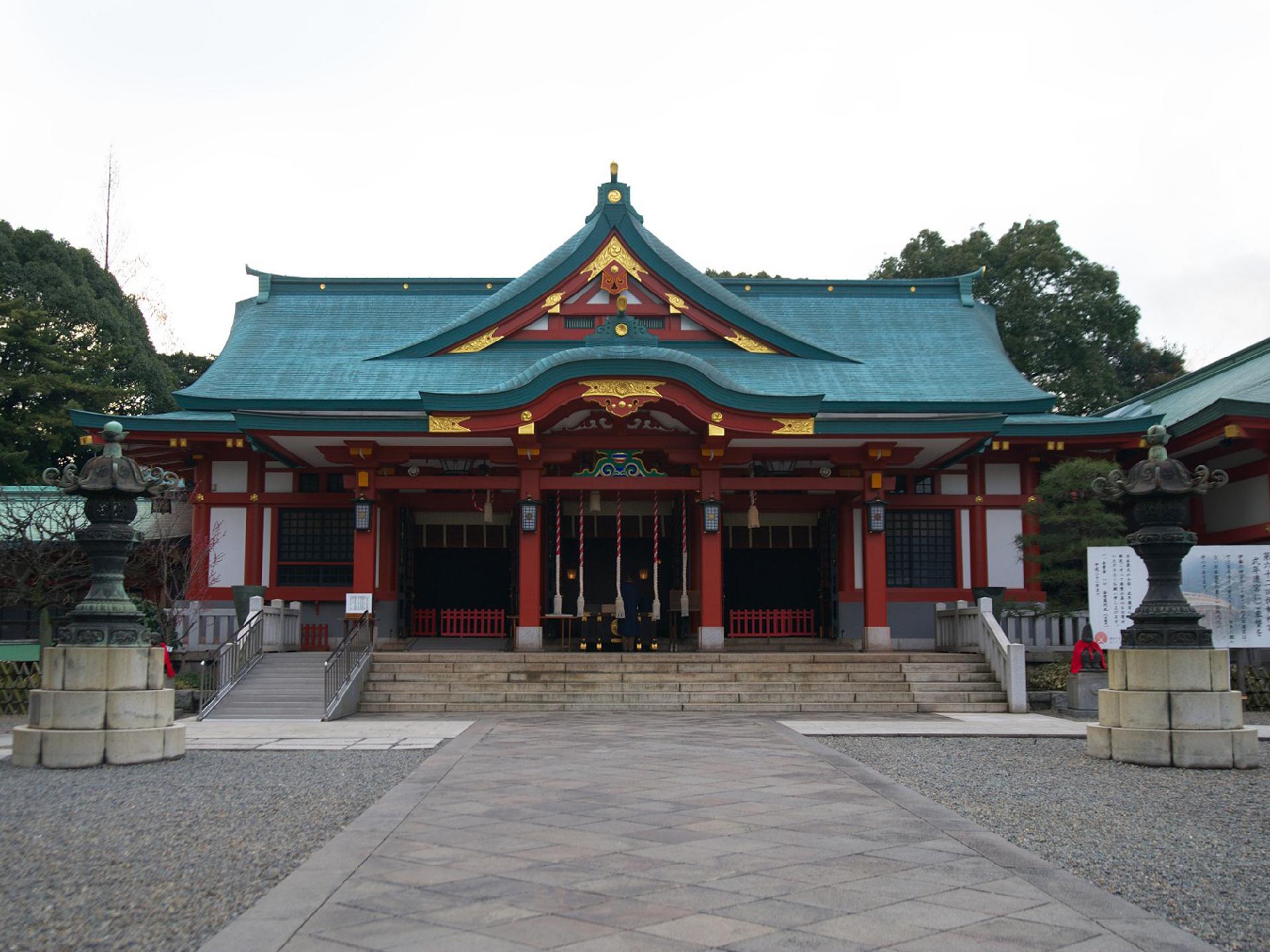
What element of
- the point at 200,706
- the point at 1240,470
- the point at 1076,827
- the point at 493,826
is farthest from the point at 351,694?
the point at 1240,470

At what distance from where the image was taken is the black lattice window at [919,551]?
71.3 ft

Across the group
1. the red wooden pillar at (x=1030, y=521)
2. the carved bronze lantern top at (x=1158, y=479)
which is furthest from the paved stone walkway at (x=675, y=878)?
the red wooden pillar at (x=1030, y=521)

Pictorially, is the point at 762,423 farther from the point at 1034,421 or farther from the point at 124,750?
the point at 124,750

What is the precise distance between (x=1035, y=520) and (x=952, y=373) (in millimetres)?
3640

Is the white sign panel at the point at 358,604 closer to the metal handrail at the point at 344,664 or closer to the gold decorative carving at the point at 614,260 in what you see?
the metal handrail at the point at 344,664

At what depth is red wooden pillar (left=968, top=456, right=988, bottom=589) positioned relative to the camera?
21.6 m

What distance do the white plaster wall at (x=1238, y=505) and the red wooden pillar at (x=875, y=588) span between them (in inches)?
269

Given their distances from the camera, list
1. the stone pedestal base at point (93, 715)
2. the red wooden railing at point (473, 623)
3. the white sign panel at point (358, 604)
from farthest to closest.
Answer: the red wooden railing at point (473, 623)
the white sign panel at point (358, 604)
the stone pedestal base at point (93, 715)

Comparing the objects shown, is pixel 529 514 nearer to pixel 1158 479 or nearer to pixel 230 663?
pixel 230 663

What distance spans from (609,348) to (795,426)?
3390 millimetres

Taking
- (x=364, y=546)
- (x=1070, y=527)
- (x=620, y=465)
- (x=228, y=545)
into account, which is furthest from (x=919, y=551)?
(x=228, y=545)

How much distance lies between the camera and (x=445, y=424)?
61.1ft

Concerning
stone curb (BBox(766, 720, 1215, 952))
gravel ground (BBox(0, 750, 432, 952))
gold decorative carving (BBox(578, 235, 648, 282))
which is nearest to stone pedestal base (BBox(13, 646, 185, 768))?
gravel ground (BBox(0, 750, 432, 952))

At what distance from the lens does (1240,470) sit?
20.7 m
